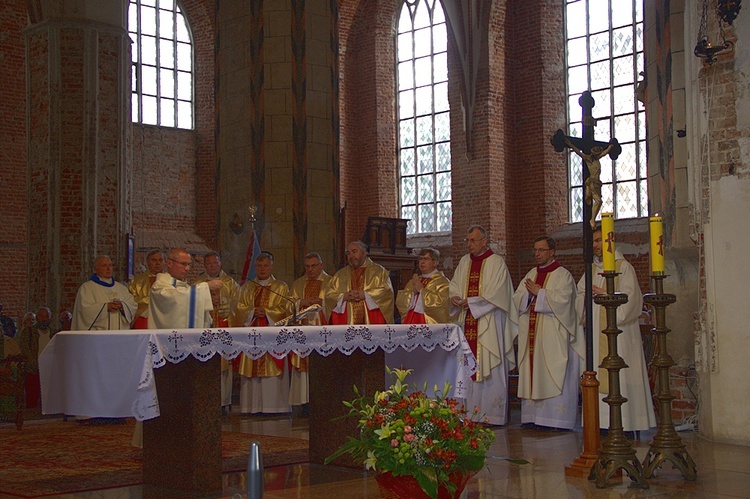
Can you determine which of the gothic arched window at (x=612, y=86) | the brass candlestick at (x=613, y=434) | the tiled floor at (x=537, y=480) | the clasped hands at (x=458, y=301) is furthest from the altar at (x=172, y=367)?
the gothic arched window at (x=612, y=86)

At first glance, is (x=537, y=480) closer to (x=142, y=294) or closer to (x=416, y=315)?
(x=416, y=315)

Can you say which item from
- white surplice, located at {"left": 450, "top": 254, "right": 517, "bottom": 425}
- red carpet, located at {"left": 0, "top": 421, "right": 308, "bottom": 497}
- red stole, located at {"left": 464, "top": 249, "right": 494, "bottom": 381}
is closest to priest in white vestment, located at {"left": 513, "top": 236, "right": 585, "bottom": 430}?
white surplice, located at {"left": 450, "top": 254, "right": 517, "bottom": 425}

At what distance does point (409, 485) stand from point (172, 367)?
2056 millimetres

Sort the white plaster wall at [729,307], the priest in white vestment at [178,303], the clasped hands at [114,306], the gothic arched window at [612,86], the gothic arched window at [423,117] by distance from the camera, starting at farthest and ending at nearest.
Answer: the gothic arched window at [423,117], the gothic arched window at [612,86], the clasped hands at [114,306], the white plaster wall at [729,307], the priest in white vestment at [178,303]

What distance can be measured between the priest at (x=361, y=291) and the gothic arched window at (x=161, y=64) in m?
12.7

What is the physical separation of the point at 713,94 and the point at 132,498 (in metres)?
5.76

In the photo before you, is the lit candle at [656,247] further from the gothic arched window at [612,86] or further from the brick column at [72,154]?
the gothic arched window at [612,86]

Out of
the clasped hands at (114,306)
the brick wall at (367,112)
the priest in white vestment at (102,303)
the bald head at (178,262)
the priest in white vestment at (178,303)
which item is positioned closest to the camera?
the priest in white vestment at (178,303)

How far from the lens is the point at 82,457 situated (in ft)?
25.0

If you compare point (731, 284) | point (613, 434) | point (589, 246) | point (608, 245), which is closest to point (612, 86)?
point (731, 284)

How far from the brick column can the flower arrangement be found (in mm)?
8101

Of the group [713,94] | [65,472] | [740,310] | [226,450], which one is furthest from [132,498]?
[713,94]

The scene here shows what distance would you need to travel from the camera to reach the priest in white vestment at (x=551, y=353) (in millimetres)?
9125

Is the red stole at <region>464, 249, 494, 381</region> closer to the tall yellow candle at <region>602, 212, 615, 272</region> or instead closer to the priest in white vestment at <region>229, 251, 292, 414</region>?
the priest in white vestment at <region>229, 251, 292, 414</region>
